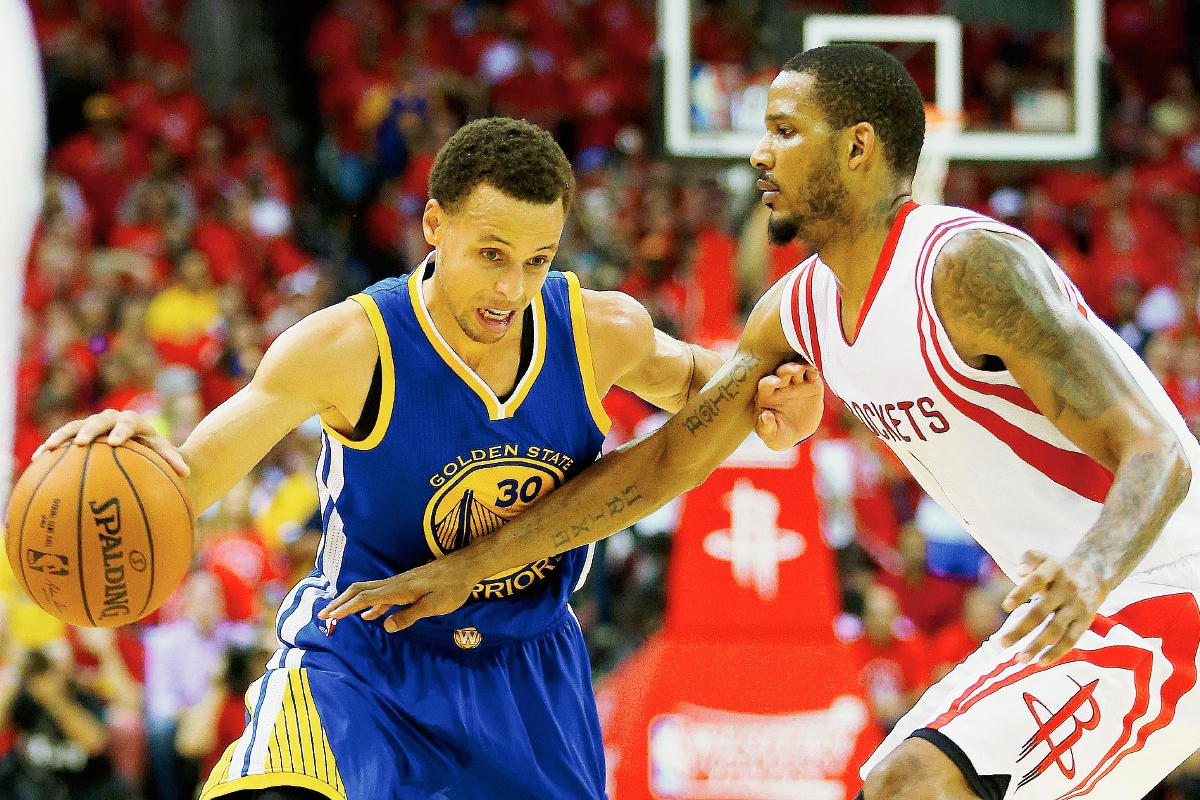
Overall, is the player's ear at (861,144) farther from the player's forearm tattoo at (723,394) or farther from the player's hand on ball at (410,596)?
the player's hand on ball at (410,596)

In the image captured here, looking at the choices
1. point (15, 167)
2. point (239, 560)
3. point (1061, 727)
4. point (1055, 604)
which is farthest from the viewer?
point (15, 167)

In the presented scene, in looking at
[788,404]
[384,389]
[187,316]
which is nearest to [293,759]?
[384,389]

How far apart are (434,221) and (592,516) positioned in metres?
0.81

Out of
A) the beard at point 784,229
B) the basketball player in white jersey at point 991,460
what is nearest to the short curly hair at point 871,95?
the basketball player in white jersey at point 991,460

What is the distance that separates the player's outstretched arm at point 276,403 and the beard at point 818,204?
103 cm

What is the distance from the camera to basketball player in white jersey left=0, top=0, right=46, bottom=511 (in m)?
8.80

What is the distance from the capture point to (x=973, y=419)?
3037mm

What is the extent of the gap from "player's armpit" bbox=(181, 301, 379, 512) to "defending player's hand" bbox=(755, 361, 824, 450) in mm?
1019

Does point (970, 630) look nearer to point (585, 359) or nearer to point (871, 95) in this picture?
point (585, 359)

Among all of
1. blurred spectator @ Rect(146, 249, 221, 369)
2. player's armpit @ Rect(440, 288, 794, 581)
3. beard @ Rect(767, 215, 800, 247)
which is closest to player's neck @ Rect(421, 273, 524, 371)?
player's armpit @ Rect(440, 288, 794, 581)

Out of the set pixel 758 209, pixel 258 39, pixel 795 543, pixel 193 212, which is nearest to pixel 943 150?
pixel 758 209

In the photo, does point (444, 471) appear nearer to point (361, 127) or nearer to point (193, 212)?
point (193, 212)

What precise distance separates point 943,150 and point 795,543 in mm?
2468

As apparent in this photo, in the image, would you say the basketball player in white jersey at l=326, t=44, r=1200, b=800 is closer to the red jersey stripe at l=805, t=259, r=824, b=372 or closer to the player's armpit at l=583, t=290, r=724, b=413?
the red jersey stripe at l=805, t=259, r=824, b=372
